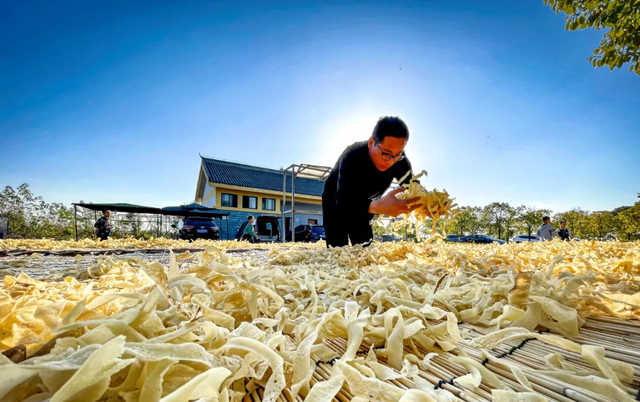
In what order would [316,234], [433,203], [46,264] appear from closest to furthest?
[46,264] → [433,203] → [316,234]

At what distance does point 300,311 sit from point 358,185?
2.41m

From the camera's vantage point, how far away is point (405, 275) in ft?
3.19

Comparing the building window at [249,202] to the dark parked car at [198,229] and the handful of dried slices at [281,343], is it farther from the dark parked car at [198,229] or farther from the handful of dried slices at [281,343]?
the handful of dried slices at [281,343]

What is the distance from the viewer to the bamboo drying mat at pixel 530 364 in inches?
13.1

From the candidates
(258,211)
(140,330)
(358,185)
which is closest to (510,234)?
(258,211)

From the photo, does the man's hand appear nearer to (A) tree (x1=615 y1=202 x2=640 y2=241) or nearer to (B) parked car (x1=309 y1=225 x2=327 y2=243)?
(B) parked car (x1=309 y1=225 x2=327 y2=243)

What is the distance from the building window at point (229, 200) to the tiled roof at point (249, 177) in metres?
0.76

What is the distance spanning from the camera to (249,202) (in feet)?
54.5

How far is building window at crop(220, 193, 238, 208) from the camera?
1585 cm

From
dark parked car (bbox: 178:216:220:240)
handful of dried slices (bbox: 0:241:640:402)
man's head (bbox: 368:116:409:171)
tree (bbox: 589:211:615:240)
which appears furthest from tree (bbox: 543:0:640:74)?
tree (bbox: 589:211:615:240)

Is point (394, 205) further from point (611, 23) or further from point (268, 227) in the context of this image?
point (268, 227)

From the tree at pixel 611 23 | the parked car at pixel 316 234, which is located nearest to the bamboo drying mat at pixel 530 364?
the tree at pixel 611 23

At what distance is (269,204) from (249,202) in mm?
1303

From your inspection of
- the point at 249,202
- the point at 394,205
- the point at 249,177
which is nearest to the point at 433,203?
the point at 394,205
